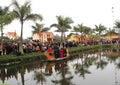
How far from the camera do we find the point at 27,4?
32.2 m

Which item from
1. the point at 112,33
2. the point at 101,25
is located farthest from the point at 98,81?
the point at 112,33

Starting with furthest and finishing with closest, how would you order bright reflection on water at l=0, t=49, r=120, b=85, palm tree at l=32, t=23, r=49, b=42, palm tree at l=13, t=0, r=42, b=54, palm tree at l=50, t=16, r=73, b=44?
palm tree at l=32, t=23, r=49, b=42 → palm tree at l=50, t=16, r=73, b=44 → palm tree at l=13, t=0, r=42, b=54 → bright reflection on water at l=0, t=49, r=120, b=85

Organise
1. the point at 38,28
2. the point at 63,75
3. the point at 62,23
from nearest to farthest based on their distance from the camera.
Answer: the point at 63,75, the point at 62,23, the point at 38,28

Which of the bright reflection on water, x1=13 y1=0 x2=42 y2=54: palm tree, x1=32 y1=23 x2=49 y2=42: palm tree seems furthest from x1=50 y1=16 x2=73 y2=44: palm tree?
the bright reflection on water

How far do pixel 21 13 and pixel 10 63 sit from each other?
8709 mm

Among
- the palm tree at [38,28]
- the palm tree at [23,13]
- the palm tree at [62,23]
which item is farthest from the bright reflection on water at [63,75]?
the palm tree at [38,28]

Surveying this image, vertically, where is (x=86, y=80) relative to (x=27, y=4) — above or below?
below

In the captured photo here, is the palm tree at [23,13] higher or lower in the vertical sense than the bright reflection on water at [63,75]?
higher

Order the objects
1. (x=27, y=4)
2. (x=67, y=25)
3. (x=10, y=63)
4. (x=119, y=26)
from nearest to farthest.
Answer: (x=10, y=63) < (x=27, y=4) < (x=67, y=25) < (x=119, y=26)

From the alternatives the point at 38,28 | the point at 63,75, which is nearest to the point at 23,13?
the point at 63,75

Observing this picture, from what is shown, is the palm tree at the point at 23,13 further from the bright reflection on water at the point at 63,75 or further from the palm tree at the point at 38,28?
the palm tree at the point at 38,28

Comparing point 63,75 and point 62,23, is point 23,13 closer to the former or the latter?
point 63,75

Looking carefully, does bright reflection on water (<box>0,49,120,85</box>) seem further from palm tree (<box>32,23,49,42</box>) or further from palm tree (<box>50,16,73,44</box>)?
palm tree (<box>32,23,49,42</box>)

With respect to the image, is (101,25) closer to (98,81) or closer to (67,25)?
(67,25)
